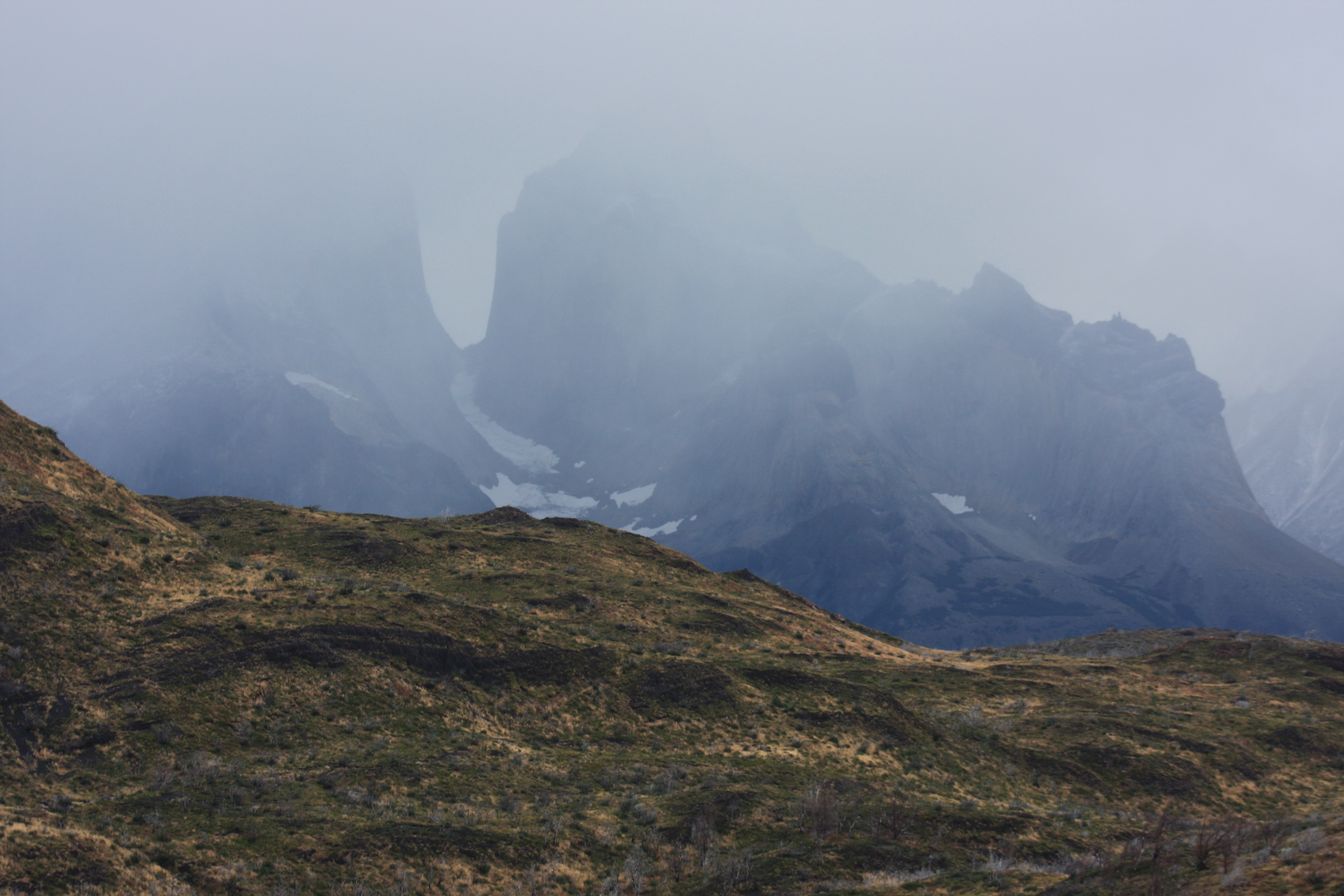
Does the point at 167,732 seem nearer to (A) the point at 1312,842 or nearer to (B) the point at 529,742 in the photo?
(B) the point at 529,742

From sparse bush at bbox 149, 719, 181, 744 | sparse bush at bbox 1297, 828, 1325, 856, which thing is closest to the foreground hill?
sparse bush at bbox 1297, 828, 1325, 856

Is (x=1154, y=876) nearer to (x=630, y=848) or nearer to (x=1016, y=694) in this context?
(x=630, y=848)

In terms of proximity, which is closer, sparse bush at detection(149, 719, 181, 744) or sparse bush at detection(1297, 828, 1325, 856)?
sparse bush at detection(1297, 828, 1325, 856)

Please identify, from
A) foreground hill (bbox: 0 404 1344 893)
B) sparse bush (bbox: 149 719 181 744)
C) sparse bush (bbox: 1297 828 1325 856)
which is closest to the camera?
sparse bush (bbox: 1297 828 1325 856)

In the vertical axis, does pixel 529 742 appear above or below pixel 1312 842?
below

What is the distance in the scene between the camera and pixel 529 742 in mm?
37188

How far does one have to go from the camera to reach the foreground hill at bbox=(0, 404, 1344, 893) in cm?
2300

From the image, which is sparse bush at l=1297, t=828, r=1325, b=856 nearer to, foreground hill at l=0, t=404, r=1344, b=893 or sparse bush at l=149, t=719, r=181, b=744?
foreground hill at l=0, t=404, r=1344, b=893

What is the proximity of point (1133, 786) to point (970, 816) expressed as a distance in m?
17.6

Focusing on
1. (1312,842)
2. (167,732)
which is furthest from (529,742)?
(1312,842)

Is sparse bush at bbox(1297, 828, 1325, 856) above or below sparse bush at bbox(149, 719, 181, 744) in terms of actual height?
above

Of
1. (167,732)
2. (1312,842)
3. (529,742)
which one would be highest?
(1312,842)

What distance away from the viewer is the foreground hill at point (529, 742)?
75.5ft

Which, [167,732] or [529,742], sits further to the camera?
[529,742]
